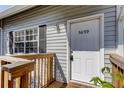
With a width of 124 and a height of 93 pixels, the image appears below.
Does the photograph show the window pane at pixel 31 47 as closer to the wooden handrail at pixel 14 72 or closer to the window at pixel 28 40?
the window at pixel 28 40

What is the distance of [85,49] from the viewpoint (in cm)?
425

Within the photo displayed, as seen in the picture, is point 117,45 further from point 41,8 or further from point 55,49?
point 41,8

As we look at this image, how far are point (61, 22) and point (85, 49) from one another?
1.17 metres

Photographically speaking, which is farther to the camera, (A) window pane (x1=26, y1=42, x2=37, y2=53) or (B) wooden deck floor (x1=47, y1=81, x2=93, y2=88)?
(A) window pane (x1=26, y1=42, x2=37, y2=53)

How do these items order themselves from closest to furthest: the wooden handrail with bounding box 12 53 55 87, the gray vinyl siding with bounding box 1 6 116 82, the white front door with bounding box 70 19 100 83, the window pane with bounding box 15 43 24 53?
the gray vinyl siding with bounding box 1 6 116 82 < the white front door with bounding box 70 19 100 83 < the wooden handrail with bounding box 12 53 55 87 < the window pane with bounding box 15 43 24 53

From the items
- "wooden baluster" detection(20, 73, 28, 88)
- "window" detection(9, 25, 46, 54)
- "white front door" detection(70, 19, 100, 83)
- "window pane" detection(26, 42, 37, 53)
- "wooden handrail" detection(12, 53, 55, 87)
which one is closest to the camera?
"wooden baluster" detection(20, 73, 28, 88)

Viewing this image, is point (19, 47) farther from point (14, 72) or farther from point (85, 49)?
point (14, 72)

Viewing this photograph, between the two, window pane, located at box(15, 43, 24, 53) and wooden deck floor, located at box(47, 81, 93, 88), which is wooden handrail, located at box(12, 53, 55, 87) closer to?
wooden deck floor, located at box(47, 81, 93, 88)

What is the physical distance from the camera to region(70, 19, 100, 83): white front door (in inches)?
158

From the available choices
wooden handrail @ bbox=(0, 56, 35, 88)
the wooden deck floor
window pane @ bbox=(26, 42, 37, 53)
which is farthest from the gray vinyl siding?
wooden handrail @ bbox=(0, 56, 35, 88)

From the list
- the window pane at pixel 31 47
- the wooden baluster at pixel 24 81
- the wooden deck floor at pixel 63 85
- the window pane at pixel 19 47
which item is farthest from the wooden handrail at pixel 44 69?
the wooden baluster at pixel 24 81

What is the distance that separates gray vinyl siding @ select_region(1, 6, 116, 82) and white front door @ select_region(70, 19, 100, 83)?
0.24 meters

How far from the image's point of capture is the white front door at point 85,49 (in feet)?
13.2
